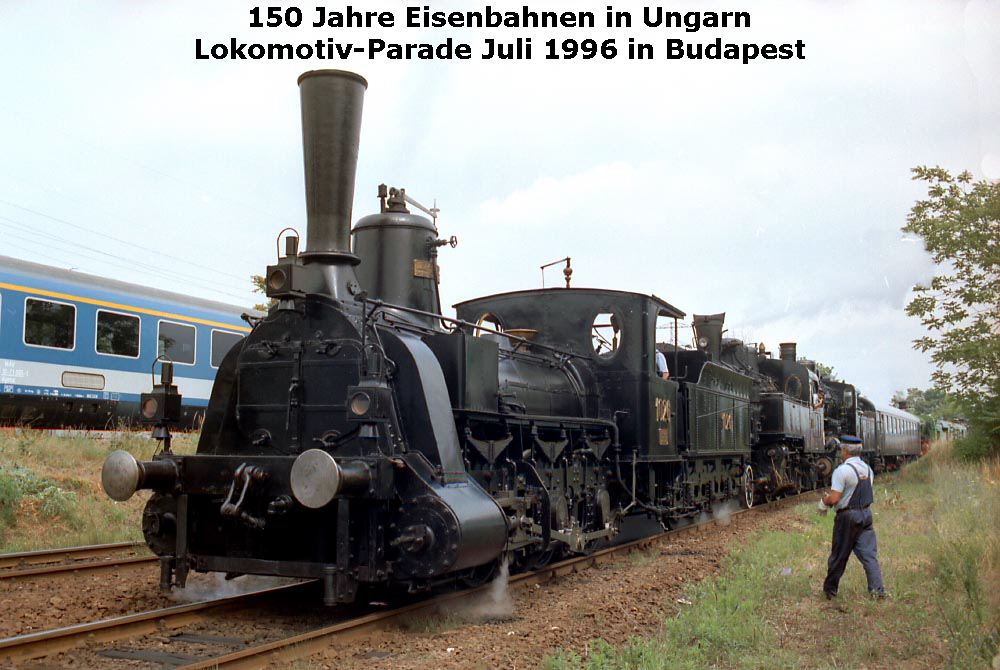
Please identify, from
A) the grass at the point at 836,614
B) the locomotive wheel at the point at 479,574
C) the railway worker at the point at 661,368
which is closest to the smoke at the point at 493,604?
the locomotive wheel at the point at 479,574

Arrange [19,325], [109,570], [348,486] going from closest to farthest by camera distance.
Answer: [348,486] < [109,570] < [19,325]

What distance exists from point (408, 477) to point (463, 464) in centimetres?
71

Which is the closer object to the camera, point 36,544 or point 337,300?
point 337,300

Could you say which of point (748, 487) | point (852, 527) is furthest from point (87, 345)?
point (748, 487)

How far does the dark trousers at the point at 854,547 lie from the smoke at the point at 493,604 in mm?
2850

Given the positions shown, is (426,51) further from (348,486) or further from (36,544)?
(36,544)

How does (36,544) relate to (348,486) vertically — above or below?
below

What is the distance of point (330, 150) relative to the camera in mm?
6633

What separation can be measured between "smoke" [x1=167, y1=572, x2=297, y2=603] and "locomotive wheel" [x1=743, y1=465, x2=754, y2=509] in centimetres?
1100

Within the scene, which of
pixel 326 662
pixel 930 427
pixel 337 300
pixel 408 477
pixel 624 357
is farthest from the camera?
pixel 930 427

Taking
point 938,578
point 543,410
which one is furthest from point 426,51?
point 938,578

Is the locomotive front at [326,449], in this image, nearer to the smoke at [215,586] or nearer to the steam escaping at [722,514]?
the smoke at [215,586]

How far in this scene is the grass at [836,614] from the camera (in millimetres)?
5457

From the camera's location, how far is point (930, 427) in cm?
4903
